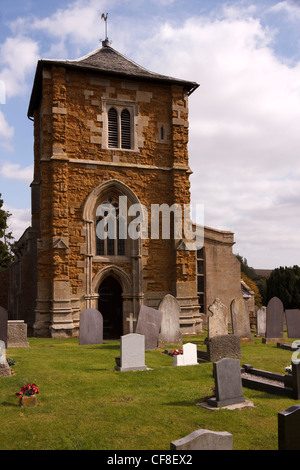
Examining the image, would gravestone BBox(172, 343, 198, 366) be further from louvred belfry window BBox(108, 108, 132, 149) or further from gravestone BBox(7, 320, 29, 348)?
louvred belfry window BBox(108, 108, 132, 149)

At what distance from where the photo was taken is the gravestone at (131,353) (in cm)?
1124

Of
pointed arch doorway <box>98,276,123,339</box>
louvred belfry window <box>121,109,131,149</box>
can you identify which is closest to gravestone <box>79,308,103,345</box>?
pointed arch doorway <box>98,276,123,339</box>

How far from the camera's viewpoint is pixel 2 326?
1363 centimetres

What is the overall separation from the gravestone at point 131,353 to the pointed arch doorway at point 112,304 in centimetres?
906

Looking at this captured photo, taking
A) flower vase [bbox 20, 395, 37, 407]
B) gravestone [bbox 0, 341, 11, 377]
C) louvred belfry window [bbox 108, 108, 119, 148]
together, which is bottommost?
flower vase [bbox 20, 395, 37, 407]

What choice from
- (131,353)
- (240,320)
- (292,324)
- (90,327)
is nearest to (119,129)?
(90,327)

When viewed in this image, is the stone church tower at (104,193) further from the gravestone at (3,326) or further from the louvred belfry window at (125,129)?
the gravestone at (3,326)

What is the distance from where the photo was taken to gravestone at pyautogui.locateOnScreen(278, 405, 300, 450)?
5.24m

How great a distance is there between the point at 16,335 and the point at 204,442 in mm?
11125

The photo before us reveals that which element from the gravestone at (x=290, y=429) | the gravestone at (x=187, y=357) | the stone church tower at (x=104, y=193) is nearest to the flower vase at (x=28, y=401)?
the gravestone at (x=290, y=429)

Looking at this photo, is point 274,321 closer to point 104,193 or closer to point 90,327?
point 90,327

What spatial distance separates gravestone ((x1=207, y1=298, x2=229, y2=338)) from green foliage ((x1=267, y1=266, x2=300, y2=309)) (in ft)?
66.2

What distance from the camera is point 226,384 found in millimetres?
8203
